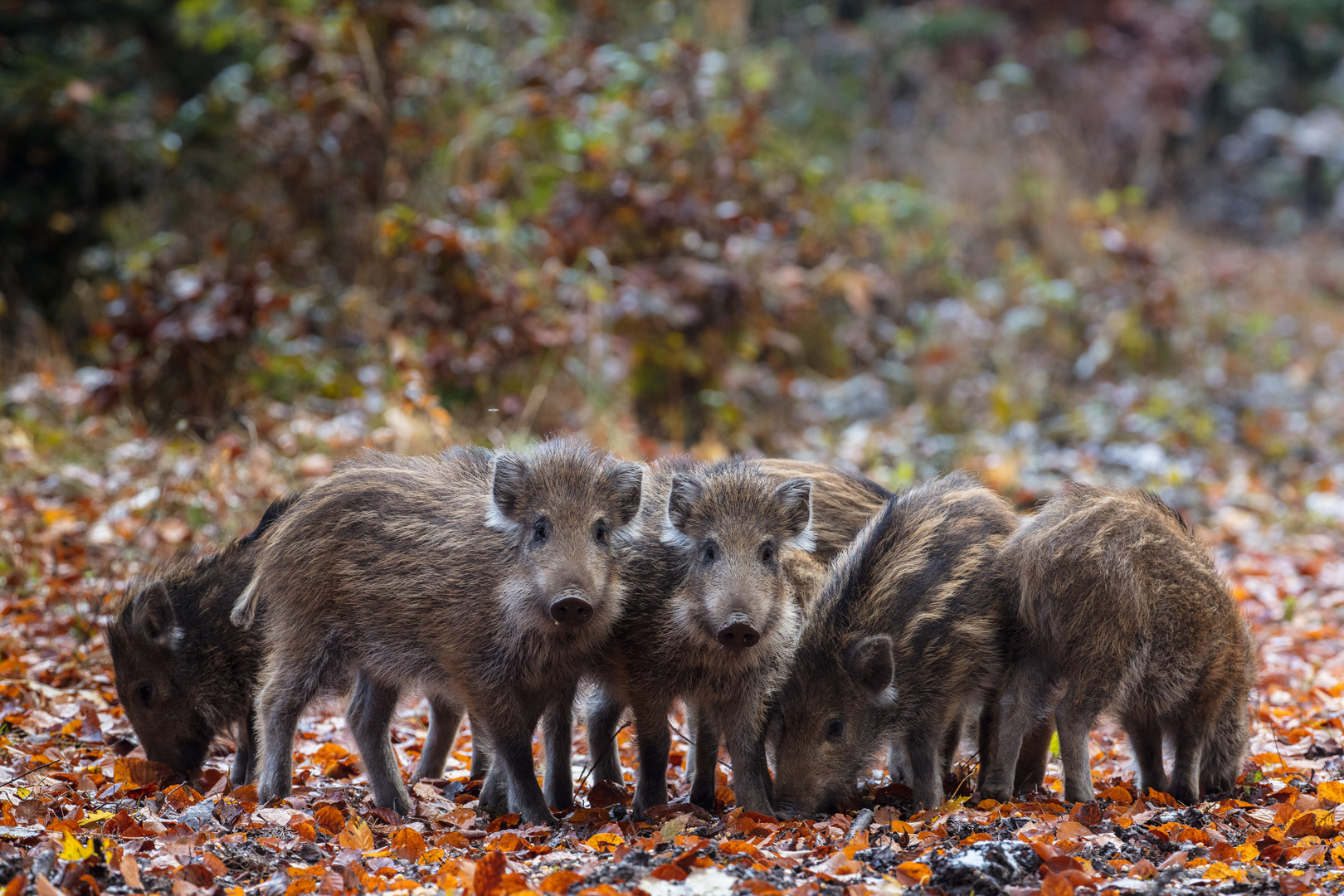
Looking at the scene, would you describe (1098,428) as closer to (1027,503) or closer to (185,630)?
(1027,503)

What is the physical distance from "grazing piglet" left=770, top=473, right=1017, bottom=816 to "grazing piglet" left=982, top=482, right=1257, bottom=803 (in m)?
0.16

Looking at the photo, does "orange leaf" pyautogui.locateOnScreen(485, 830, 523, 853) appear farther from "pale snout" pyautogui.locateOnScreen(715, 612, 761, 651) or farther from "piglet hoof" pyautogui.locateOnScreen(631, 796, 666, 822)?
"pale snout" pyautogui.locateOnScreen(715, 612, 761, 651)

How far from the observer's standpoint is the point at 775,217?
1188 cm

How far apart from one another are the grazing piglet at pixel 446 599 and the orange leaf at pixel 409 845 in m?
0.61

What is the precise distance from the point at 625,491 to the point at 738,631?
76cm

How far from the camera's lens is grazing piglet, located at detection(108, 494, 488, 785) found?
509 centimetres

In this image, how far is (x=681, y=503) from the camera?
189 inches

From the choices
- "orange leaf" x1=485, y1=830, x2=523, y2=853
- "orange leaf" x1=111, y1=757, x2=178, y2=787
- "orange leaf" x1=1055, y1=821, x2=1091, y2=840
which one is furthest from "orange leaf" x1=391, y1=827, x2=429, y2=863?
"orange leaf" x1=1055, y1=821, x2=1091, y2=840

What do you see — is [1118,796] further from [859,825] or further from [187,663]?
[187,663]

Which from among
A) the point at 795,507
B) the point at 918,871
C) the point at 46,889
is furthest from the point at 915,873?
the point at 46,889

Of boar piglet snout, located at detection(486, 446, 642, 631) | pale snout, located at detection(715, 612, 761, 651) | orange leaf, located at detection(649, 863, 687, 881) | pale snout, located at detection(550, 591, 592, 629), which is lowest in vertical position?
orange leaf, located at detection(649, 863, 687, 881)

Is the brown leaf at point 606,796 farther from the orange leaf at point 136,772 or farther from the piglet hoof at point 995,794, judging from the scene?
the orange leaf at point 136,772

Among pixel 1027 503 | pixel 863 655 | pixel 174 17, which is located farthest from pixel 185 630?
pixel 174 17

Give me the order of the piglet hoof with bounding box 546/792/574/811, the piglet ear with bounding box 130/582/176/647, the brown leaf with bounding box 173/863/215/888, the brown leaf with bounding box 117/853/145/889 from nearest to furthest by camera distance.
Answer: the brown leaf with bounding box 117/853/145/889, the brown leaf with bounding box 173/863/215/888, the piglet hoof with bounding box 546/792/574/811, the piglet ear with bounding box 130/582/176/647
